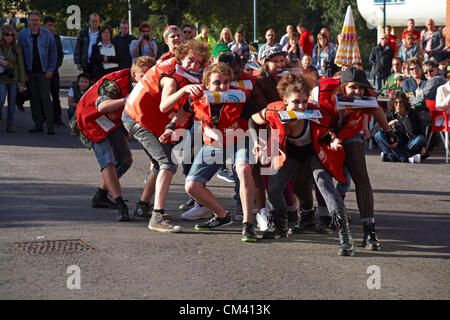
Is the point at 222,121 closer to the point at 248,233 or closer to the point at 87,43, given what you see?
the point at 248,233

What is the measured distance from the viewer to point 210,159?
24.5 ft

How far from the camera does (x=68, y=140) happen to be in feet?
48.2

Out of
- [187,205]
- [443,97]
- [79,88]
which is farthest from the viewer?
[79,88]

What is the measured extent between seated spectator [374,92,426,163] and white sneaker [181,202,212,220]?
5.23 meters

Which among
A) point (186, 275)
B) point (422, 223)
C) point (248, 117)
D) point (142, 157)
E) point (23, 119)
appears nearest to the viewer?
point (186, 275)

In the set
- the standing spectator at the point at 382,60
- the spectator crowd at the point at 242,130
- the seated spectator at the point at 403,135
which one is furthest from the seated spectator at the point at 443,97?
the standing spectator at the point at 382,60

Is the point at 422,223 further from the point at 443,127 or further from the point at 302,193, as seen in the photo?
the point at 443,127

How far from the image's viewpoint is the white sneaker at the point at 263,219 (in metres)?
7.70

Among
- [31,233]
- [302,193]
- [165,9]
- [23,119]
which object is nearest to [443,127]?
[302,193]

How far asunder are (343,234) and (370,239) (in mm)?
332

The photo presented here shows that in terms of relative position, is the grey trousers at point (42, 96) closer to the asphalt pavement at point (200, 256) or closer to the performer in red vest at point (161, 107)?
the asphalt pavement at point (200, 256)

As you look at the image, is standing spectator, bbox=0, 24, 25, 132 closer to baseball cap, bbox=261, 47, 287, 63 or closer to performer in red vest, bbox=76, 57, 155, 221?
performer in red vest, bbox=76, 57, 155, 221

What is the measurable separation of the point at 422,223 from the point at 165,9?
109ft

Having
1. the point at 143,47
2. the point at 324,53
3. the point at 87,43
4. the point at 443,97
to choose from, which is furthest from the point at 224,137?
the point at 324,53
